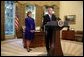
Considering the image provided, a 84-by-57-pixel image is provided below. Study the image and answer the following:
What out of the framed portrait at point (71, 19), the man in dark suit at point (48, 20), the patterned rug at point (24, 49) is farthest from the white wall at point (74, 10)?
the man in dark suit at point (48, 20)

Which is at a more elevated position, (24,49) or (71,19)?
(71,19)

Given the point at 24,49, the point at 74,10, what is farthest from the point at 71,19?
the point at 24,49

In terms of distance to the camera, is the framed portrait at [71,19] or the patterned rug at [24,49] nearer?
the patterned rug at [24,49]

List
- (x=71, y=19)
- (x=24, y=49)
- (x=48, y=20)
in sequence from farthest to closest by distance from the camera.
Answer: (x=71, y=19), (x=24, y=49), (x=48, y=20)

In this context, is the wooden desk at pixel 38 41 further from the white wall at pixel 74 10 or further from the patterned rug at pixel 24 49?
the white wall at pixel 74 10

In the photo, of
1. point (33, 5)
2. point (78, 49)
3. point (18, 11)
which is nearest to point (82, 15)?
point (78, 49)

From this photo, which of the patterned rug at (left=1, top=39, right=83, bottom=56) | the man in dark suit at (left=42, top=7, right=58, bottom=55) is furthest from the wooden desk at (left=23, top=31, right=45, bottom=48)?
the man in dark suit at (left=42, top=7, right=58, bottom=55)

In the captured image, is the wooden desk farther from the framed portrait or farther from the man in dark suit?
the man in dark suit

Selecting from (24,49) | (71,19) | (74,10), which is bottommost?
(24,49)

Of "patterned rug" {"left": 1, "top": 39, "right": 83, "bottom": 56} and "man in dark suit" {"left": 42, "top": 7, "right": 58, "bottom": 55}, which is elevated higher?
"man in dark suit" {"left": 42, "top": 7, "right": 58, "bottom": 55}

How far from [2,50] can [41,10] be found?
Answer: 133 cm

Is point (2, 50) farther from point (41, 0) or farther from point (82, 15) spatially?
point (82, 15)

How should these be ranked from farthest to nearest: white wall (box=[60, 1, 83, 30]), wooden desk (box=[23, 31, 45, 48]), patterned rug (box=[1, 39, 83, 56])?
wooden desk (box=[23, 31, 45, 48]) < white wall (box=[60, 1, 83, 30]) < patterned rug (box=[1, 39, 83, 56])

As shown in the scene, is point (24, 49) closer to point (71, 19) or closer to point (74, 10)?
point (71, 19)
